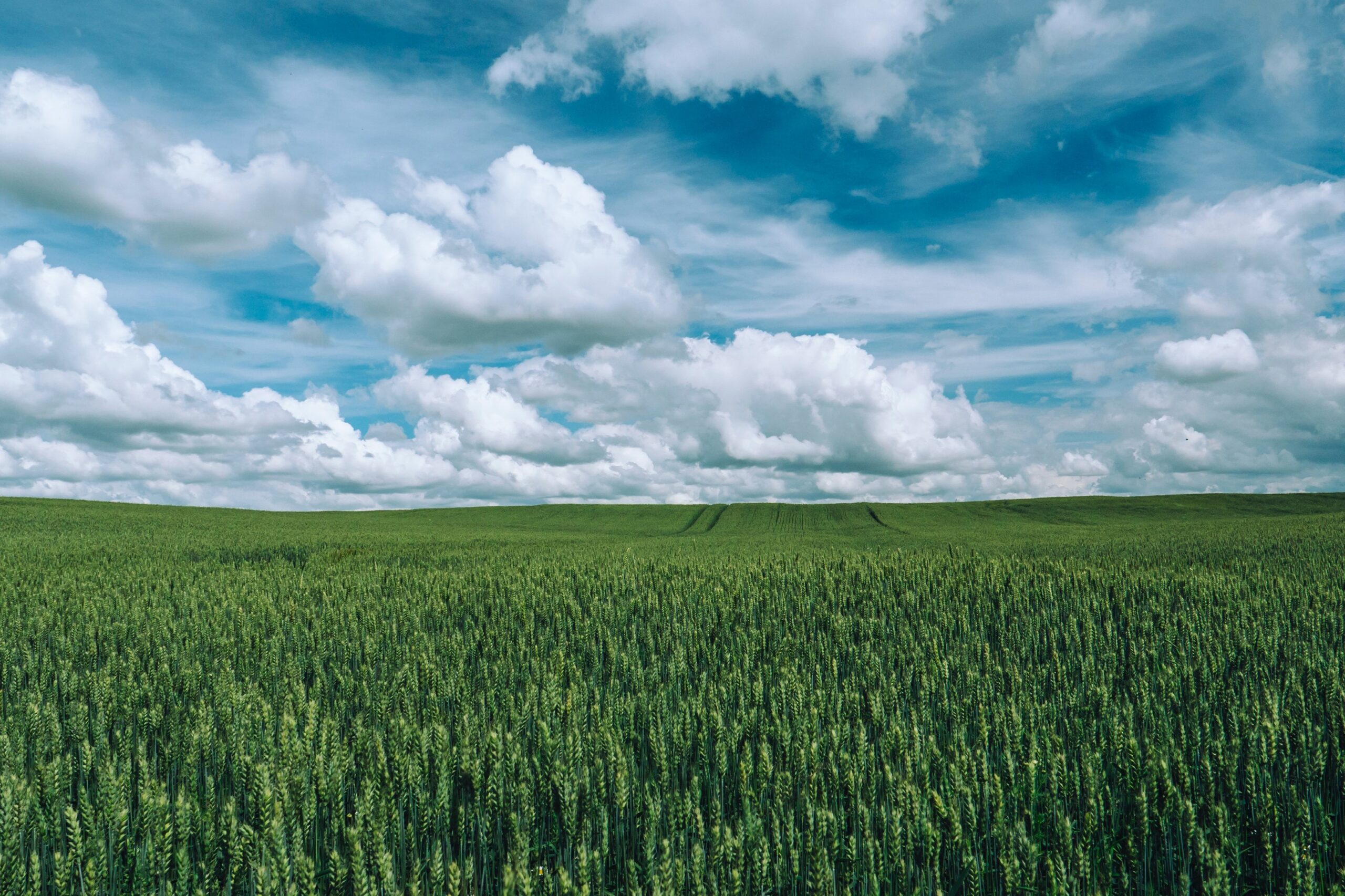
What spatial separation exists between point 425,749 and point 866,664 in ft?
15.2

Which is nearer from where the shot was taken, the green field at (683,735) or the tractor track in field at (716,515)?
the green field at (683,735)

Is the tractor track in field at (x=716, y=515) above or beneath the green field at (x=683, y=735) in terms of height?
beneath

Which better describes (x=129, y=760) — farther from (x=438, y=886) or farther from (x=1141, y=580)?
(x=1141, y=580)

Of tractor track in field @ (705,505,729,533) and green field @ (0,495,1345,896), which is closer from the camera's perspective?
green field @ (0,495,1345,896)

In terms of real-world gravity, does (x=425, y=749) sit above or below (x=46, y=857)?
above

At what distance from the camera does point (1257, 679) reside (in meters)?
6.83

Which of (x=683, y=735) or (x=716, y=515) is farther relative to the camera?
(x=716, y=515)

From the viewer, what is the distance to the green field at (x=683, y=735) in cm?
345

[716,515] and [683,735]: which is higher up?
[683,735]

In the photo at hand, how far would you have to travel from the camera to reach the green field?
3.45 m

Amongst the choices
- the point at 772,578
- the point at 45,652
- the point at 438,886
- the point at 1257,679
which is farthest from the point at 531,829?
the point at 772,578

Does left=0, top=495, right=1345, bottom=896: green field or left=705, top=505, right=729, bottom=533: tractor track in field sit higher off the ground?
left=0, top=495, right=1345, bottom=896: green field

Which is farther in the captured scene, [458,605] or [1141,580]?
[1141,580]

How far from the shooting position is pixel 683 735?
16.4 feet
